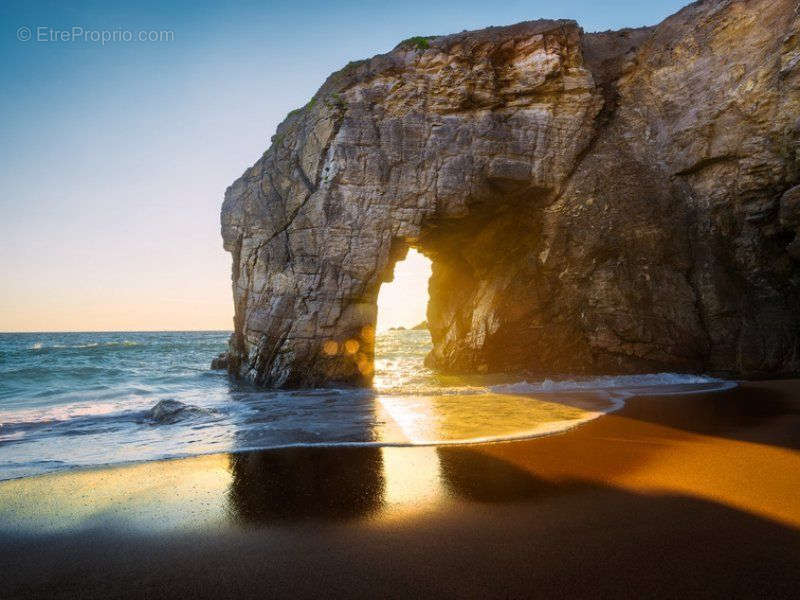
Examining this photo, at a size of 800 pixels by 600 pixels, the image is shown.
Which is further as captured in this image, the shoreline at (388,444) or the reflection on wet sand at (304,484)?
the shoreline at (388,444)

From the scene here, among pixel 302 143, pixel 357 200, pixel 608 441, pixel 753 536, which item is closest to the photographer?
pixel 753 536

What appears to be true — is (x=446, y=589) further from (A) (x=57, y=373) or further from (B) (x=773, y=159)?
(A) (x=57, y=373)

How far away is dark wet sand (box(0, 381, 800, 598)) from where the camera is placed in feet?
10.4

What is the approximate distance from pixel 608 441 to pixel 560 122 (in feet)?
47.7

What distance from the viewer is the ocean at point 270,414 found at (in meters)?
7.39

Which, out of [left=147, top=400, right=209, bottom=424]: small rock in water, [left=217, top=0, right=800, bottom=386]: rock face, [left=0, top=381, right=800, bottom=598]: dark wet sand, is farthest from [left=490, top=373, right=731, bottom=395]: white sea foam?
[left=147, top=400, right=209, bottom=424]: small rock in water

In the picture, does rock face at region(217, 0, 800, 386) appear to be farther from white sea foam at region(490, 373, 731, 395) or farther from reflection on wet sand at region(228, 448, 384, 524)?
reflection on wet sand at region(228, 448, 384, 524)

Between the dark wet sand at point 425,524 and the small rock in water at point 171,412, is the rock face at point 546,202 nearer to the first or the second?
the small rock in water at point 171,412

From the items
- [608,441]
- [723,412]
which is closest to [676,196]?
[723,412]

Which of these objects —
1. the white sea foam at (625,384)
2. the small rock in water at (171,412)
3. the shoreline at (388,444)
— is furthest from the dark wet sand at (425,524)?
the white sea foam at (625,384)

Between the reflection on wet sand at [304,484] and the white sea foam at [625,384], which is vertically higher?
the reflection on wet sand at [304,484]

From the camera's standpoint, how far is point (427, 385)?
15.9m

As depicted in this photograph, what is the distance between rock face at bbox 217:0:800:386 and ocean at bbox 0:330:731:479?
76.6 inches

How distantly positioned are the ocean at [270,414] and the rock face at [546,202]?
195 cm
